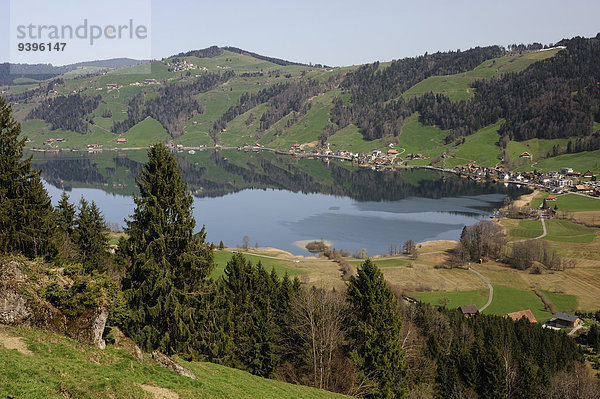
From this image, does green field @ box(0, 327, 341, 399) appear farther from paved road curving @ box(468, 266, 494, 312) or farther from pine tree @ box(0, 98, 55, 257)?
paved road curving @ box(468, 266, 494, 312)

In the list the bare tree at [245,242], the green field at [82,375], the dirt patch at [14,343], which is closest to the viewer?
the green field at [82,375]

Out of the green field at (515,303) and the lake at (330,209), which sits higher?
the lake at (330,209)

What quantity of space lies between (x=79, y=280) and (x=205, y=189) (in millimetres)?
173201

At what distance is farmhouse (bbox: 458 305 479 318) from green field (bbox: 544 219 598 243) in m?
55.0

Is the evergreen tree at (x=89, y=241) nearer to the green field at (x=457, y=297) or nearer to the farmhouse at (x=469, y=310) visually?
the farmhouse at (x=469, y=310)

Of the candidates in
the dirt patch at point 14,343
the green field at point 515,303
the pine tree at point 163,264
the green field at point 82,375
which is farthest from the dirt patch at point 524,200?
the dirt patch at point 14,343

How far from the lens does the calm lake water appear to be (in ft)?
387

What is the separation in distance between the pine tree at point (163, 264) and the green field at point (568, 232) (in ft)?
365

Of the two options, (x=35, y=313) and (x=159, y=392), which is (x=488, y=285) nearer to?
(x=159, y=392)

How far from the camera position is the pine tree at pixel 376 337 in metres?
30.5

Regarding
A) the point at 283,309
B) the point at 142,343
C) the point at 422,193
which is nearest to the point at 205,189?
the point at 422,193

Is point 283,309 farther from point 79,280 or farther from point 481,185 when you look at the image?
point 481,185

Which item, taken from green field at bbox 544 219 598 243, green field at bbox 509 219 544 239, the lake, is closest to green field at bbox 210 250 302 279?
the lake

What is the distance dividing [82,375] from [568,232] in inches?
5111
